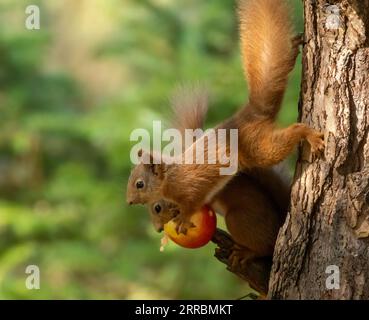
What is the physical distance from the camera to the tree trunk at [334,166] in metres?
2.39

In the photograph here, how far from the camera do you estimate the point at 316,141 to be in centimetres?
245

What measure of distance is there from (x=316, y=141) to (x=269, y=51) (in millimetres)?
352

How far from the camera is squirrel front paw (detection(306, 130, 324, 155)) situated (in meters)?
2.45

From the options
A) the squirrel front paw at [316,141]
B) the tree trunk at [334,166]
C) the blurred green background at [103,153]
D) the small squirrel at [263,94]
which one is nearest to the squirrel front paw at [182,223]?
the small squirrel at [263,94]

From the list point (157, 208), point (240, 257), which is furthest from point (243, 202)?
point (157, 208)

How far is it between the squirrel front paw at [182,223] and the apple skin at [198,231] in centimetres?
1

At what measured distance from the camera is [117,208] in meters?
6.05

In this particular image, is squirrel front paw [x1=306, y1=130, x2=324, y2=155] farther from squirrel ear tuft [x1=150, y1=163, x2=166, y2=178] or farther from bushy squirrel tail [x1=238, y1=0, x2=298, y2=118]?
squirrel ear tuft [x1=150, y1=163, x2=166, y2=178]

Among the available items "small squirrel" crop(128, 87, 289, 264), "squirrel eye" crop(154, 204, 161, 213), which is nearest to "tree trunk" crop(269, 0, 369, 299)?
"small squirrel" crop(128, 87, 289, 264)

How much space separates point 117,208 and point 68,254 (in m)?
0.50

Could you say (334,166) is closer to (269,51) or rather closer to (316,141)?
(316,141)

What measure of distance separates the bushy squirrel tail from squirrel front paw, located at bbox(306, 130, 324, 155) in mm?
206
